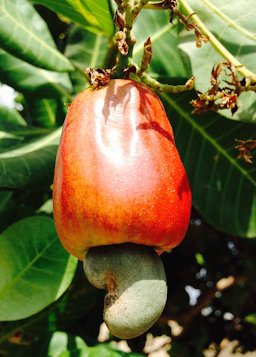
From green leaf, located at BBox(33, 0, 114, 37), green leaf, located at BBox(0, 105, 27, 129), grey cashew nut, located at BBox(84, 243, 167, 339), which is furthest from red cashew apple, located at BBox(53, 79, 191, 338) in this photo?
green leaf, located at BBox(0, 105, 27, 129)

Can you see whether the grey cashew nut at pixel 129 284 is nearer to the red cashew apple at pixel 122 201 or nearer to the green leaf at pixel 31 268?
the red cashew apple at pixel 122 201

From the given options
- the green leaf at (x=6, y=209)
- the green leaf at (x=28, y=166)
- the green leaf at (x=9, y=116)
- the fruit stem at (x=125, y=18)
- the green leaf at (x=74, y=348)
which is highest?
the fruit stem at (x=125, y=18)

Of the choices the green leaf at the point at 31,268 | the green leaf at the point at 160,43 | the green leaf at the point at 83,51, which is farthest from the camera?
the green leaf at the point at 83,51

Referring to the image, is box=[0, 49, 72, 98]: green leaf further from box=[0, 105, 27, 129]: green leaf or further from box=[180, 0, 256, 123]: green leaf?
box=[180, 0, 256, 123]: green leaf

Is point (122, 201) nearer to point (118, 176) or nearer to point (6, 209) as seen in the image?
point (118, 176)

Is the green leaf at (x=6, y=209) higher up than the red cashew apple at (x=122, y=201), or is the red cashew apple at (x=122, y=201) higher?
the red cashew apple at (x=122, y=201)

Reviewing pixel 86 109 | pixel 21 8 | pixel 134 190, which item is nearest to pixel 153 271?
pixel 134 190

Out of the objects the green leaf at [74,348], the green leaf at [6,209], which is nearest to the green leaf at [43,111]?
the green leaf at [6,209]
